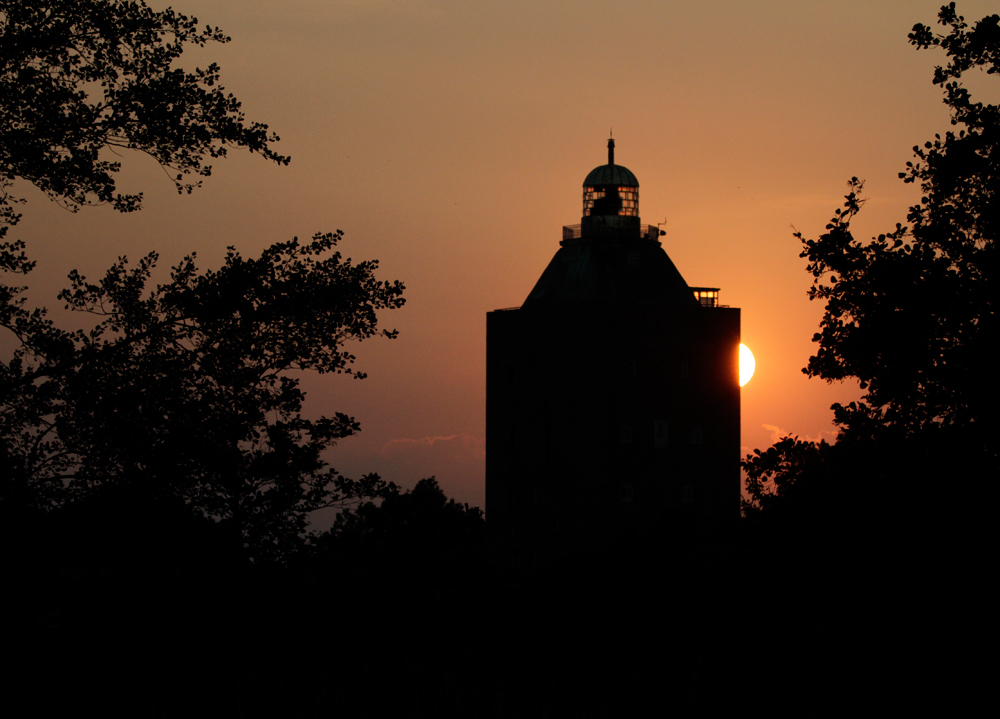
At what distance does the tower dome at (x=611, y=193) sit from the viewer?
71.4 meters

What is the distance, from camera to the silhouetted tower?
6519 cm

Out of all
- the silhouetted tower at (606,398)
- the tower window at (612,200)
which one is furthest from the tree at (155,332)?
the tower window at (612,200)

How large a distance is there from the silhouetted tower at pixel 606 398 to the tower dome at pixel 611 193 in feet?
0.75

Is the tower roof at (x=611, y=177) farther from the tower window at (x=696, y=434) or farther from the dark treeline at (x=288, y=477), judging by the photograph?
the dark treeline at (x=288, y=477)

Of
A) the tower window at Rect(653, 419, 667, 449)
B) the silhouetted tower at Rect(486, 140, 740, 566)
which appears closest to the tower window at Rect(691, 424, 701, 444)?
the silhouetted tower at Rect(486, 140, 740, 566)

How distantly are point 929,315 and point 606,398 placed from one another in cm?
5096

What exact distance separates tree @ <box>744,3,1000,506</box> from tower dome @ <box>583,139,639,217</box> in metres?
55.6

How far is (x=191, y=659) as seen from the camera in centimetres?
1310

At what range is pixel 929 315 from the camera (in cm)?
1449

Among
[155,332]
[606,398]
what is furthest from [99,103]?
[606,398]

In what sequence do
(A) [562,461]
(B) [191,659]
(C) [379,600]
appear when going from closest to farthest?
(B) [191,659] < (C) [379,600] < (A) [562,461]

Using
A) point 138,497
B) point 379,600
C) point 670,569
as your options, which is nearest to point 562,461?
point 670,569

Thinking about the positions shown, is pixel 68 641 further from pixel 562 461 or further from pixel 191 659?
pixel 562 461

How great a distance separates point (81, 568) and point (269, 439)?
8.48ft
